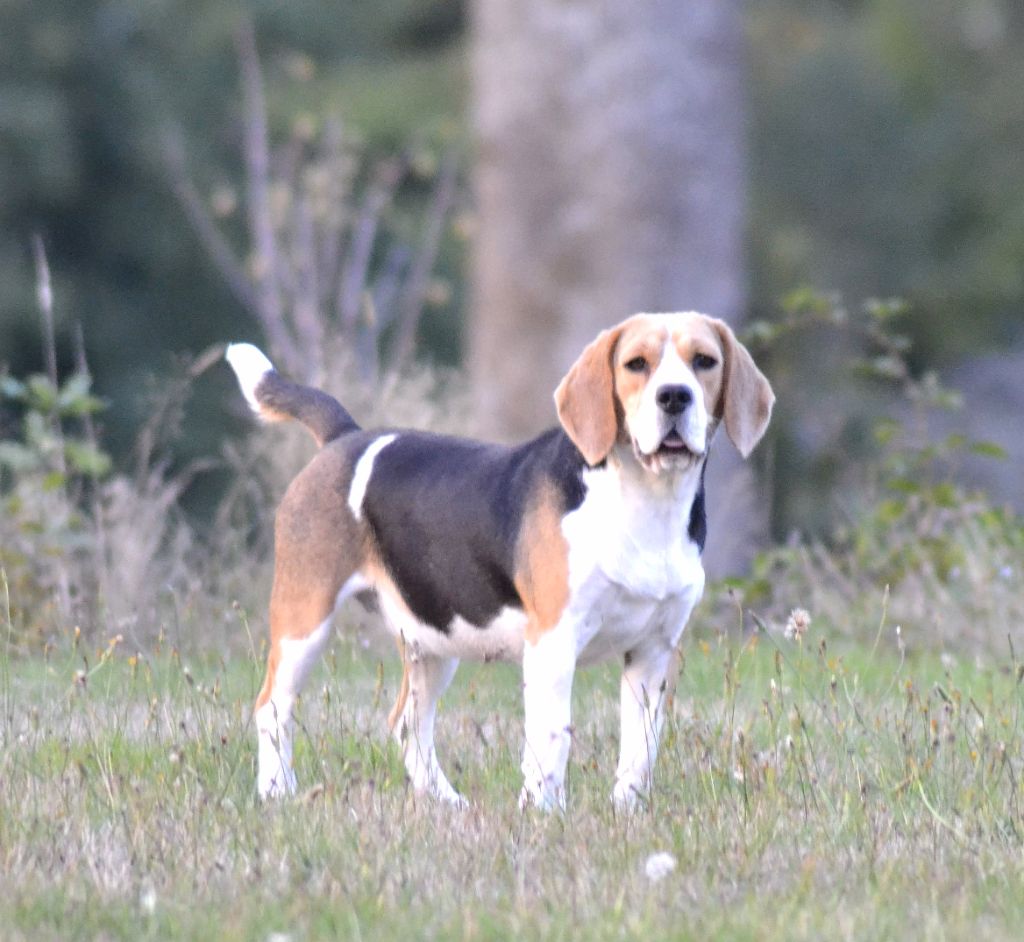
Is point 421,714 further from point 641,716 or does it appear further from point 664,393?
point 664,393

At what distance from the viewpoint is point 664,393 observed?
5.35 m

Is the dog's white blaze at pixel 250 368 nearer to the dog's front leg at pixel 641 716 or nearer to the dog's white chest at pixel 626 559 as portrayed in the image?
the dog's white chest at pixel 626 559

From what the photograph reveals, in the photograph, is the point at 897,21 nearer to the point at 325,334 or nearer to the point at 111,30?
the point at 111,30

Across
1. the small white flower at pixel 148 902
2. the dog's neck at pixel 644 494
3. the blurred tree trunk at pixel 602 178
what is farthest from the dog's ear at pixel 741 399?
the blurred tree trunk at pixel 602 178

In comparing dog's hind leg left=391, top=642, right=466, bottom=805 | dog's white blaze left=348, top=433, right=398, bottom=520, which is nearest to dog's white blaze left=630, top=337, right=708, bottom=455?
dog's white blaze left=348, top=433, right=398, bottom=520

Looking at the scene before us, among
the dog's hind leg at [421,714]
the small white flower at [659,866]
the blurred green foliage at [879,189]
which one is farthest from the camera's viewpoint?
the blurred green foliage at [879,189]

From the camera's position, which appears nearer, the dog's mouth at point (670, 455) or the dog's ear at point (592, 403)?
the dog's mouth at point (670, 455)

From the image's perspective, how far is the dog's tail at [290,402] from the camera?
6.70 meters

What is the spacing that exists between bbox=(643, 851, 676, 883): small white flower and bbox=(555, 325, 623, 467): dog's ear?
1.17m

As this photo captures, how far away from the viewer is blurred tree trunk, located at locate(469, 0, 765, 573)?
35.5 ft

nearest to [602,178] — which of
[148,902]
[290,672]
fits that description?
[290,672]

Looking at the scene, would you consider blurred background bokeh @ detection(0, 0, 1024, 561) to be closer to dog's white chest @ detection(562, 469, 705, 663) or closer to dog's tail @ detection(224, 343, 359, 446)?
dog's tail @ detection(224, 343, 359, 446)

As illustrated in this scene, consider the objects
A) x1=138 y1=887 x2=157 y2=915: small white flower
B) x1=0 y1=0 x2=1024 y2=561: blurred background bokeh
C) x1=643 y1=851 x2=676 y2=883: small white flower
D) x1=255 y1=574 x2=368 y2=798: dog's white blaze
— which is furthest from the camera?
x1=0 y1=0 x2=1024 y2=561: blurred background bokeh

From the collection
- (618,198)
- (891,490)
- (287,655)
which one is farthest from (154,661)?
(618,198)
